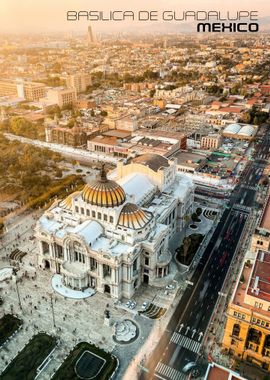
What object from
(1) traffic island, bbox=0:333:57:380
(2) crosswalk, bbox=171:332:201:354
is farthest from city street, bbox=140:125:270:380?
(1) traffic island, bbox=0:333:57:380

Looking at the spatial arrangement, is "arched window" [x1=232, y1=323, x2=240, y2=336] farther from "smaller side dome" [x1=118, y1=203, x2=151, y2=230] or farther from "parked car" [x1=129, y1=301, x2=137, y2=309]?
"smaller side dome" [x1=118, y1=203, x2=151, y2=230]

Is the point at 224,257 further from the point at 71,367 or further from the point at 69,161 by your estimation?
the point at 69,161

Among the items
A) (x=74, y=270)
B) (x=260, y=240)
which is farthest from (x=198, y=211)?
(x=74, y=270)

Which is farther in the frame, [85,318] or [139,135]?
[139,135]

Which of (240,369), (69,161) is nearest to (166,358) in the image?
(240,369)

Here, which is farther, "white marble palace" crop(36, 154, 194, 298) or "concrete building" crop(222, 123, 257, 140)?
"concrete building" crop(222, 123, 257, 140)
